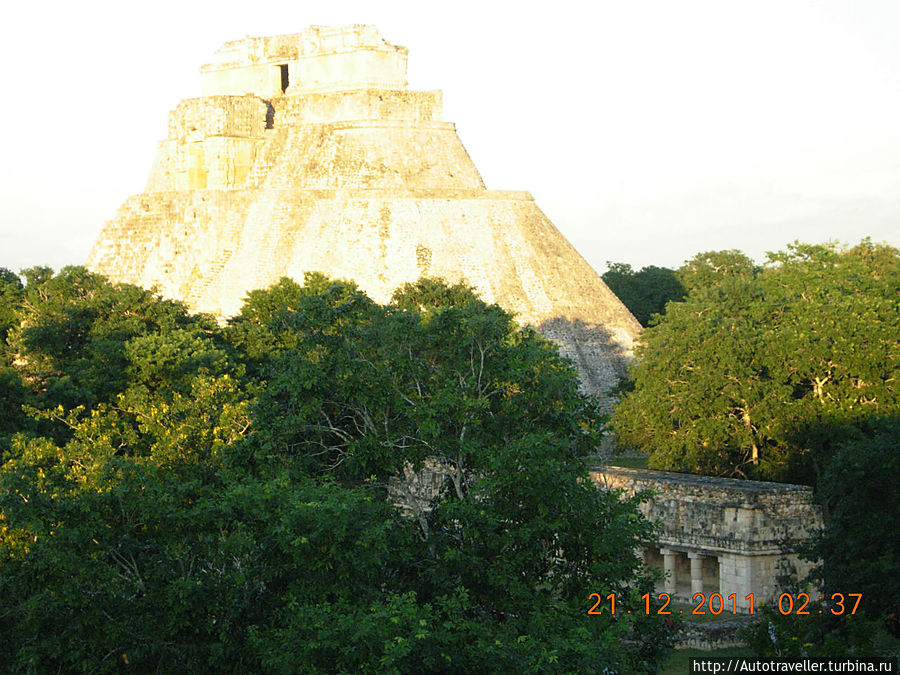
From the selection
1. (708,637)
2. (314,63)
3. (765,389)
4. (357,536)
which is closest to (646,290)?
(314,63)

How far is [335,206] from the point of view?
37750mm

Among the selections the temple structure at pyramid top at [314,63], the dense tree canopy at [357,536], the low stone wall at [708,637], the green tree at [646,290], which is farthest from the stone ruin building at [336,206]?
the dense tree canopy at [357,536]

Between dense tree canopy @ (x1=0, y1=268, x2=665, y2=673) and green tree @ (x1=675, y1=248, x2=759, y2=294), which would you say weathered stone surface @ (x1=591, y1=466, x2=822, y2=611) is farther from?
green tree @ (x1=675, y1=248, x2=759, y2=294)

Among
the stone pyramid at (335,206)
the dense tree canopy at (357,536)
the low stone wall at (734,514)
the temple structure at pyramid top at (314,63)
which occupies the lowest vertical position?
the low stone wall at (734,514)

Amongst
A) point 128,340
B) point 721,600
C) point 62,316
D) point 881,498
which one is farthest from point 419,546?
point 62,316

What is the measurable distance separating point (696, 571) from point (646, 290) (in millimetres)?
32083

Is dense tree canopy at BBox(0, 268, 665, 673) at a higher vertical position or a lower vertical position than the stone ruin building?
lower

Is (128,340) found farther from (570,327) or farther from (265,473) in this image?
(265,473)

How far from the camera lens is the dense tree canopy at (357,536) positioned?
40.3ft

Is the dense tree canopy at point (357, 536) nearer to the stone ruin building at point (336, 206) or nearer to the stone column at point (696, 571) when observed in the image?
the stone column at point (696, 571)

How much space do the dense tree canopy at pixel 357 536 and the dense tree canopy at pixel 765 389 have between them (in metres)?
11.4

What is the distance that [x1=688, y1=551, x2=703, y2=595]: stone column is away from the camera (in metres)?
21.8

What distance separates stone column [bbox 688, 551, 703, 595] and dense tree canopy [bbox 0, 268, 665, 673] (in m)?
7.78

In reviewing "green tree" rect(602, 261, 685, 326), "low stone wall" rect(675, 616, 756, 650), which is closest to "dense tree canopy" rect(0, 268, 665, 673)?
"low stone wall" rect(675, 616, 756, 650)
